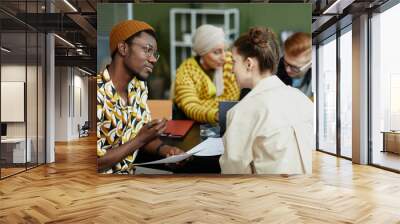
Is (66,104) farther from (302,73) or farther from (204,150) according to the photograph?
(302,73)

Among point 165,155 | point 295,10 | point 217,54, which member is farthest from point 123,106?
point 295,10

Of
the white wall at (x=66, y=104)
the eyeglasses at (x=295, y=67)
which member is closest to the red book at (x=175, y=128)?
the eyeglasses at (x=295, y=67)

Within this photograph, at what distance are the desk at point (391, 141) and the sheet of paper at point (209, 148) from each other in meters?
3.34

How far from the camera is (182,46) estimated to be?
6.37m

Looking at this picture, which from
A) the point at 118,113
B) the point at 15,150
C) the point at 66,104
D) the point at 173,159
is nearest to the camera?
the point at 118,113

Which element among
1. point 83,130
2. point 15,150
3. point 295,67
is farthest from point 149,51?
point 83,130

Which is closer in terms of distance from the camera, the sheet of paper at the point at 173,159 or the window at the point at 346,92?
the sheet of paper at the point at 173,159

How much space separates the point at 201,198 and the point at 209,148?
4.47 ft

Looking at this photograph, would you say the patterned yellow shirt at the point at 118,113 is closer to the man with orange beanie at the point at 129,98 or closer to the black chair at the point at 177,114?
the man with orange beanie at the point at 129,98

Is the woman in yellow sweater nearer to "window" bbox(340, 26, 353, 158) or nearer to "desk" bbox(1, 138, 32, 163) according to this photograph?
"desk" bbox(1, 138, 32, 163)

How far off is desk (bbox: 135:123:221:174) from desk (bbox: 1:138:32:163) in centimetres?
218

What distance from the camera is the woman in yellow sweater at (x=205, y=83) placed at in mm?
6266

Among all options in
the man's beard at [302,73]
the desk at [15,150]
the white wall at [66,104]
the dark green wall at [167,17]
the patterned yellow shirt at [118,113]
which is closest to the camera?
the patterned yellow shirt at [118,113]

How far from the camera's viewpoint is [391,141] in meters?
7.61
